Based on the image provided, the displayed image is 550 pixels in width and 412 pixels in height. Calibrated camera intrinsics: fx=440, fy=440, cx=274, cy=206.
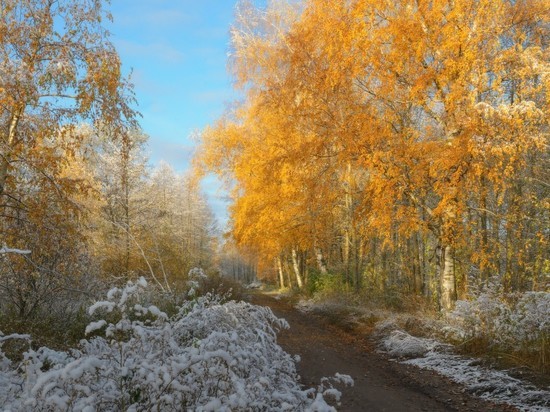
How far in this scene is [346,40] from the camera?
10.4m

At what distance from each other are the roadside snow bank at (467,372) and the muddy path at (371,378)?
191mm

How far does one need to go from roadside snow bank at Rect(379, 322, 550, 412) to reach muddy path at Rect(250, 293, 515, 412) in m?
0.19

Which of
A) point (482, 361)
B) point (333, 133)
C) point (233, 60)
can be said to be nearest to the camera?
point (482, 361)

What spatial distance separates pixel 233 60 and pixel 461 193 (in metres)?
13.0

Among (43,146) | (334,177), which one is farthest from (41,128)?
(334,177)

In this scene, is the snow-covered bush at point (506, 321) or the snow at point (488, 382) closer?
the snow at point (488, 382)

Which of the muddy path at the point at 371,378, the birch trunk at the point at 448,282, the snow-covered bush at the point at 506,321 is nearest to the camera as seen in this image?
the muddy path at the point at 371,378

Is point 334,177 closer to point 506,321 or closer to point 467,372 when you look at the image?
point 506,321

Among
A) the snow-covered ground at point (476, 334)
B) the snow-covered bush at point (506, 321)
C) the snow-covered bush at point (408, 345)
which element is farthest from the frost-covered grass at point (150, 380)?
the snow-covered bush at point (408, 345)

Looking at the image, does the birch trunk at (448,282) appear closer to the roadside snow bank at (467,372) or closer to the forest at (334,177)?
the forest at (334,177)

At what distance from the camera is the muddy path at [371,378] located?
612 centimetres

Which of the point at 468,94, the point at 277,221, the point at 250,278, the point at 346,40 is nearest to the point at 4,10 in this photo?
the point at 346,40

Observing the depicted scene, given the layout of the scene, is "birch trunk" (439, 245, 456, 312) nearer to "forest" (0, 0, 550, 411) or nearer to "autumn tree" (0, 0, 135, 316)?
"forest" (0, 0, 550, 411)

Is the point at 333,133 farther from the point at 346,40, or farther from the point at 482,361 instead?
the point at 482,361
